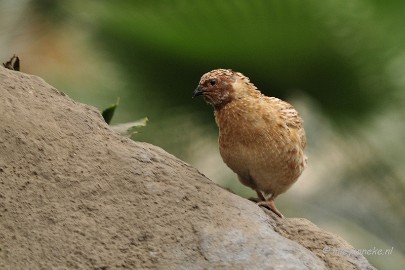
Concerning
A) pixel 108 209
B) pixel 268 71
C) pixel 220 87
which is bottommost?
pixel 108 209

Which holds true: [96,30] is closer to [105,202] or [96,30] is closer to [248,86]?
[248,86]

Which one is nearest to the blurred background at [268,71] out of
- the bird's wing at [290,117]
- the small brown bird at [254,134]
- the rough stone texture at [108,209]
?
the bird's wing at [290,117]

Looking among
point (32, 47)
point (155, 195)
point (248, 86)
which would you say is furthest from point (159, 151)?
point (32, 47)

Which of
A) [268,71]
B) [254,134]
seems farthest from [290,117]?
[268,71]

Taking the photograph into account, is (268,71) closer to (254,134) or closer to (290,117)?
(290,117)

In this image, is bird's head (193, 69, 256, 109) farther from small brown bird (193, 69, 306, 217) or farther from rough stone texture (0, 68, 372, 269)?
rough stone texture (0, 68, 372, 269)

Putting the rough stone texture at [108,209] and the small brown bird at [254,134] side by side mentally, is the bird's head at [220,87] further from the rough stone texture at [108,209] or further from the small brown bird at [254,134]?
the rough stone texture at [108,209]

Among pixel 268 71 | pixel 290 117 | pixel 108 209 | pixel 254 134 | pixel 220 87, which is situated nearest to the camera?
pixel 108 209
